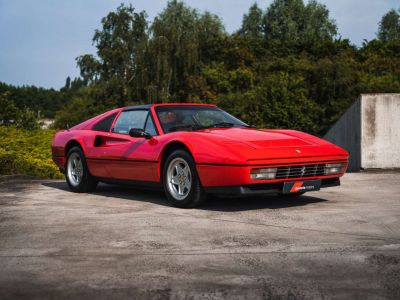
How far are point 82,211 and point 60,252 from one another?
222 centimetres

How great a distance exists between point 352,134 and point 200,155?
27.7ft

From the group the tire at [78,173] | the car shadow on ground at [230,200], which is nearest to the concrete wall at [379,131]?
the car shadow on ground at [230,200]

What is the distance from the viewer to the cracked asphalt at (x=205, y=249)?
322 cm

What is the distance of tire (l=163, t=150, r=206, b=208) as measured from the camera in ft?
20.9

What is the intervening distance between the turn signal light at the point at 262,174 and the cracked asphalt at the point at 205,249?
15.1 inches

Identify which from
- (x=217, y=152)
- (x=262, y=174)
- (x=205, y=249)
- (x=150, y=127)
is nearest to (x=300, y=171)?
(x=262, y=174)

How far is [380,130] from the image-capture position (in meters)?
12.3

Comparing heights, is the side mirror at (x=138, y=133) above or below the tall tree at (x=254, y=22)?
below

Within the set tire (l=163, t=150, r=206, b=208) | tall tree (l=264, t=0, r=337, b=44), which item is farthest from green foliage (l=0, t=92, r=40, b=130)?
tall tree (l=264, t=0, r=337, b=44)

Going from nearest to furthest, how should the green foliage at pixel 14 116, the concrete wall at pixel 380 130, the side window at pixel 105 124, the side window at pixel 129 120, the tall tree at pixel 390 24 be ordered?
the side window at pixel 129 120, the side window at pixel 105 124, the concrete wall at pixel 380 130, the green foliage at pixel 14 116, the tall tree at pixel 390 24

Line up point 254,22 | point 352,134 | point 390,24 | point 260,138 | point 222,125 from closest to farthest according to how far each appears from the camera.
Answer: point 260,138 → point 222,125 → point 352,134 → point 254,22 → point 390,24

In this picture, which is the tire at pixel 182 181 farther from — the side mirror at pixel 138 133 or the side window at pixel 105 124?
the side window at pixel 105 124

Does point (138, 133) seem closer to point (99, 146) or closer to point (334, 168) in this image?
point (99, 146)

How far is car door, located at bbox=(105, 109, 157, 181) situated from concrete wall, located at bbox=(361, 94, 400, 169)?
6249mm
